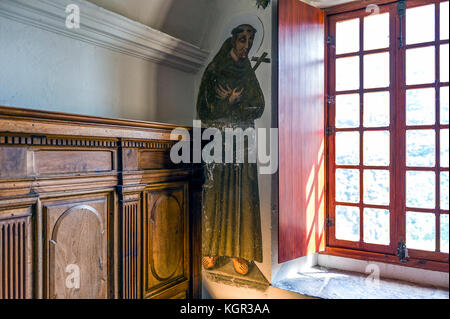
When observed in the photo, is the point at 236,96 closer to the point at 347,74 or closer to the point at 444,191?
the point at 347,74

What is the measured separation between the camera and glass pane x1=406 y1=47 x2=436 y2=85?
2.30 meters

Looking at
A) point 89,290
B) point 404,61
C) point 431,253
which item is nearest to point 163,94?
point 89,290

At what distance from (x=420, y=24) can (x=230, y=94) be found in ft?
4.65

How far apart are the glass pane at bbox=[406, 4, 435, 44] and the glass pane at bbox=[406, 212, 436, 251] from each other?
1213 mm

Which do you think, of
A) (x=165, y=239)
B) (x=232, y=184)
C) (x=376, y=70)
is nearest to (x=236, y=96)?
(x=232, y=184)

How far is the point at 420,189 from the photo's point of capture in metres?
2.31

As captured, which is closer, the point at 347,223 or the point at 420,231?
the point at 420,231

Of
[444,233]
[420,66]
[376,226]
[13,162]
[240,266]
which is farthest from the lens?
[240,266]

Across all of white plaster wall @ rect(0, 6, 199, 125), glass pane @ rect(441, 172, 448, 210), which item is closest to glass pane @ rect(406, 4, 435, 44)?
glass pane @ rect(441, 172, 448, 210)

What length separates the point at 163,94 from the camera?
2777mm

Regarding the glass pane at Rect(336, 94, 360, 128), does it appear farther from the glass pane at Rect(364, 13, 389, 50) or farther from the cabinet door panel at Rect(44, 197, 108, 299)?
the cabinet door panel at Rect(44, 197, 108, 299)

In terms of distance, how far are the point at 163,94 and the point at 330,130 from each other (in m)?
1.39
